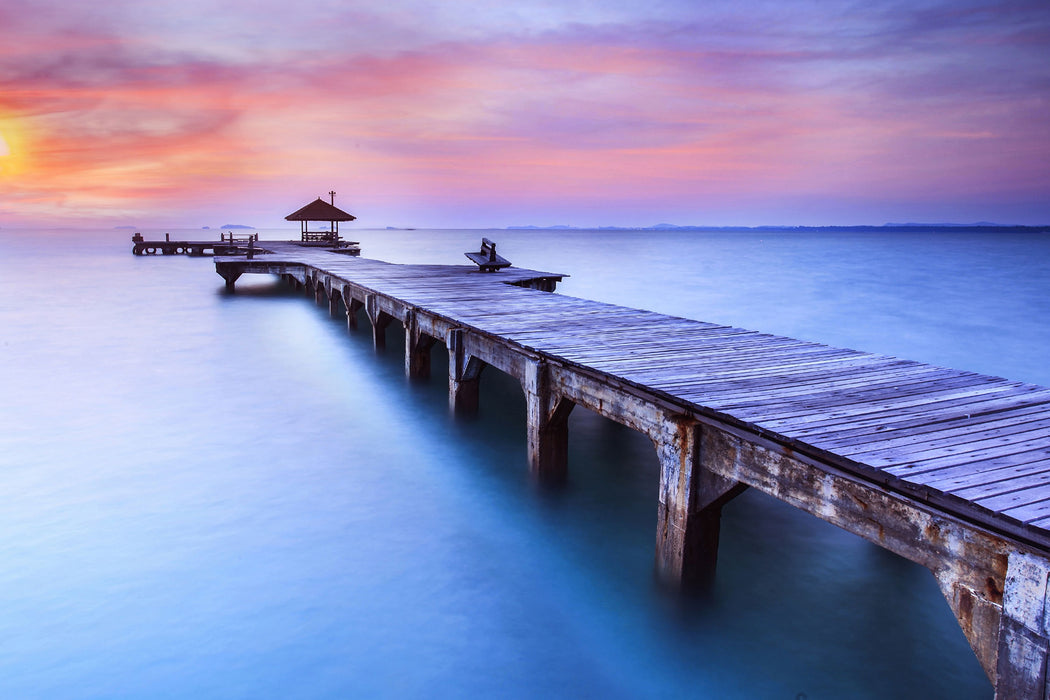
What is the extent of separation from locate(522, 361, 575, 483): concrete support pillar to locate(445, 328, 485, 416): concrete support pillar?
203 centimetres

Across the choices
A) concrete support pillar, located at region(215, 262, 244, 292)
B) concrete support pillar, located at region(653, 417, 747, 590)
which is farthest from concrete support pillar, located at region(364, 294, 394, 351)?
concrete support pillar, located at region(215, 262, 244, 292)

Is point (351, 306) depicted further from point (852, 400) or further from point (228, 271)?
point (852, 400)

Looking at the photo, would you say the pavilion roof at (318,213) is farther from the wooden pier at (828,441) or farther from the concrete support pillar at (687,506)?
the concrete support pillar at (687,506)

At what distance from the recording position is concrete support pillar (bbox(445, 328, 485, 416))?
8828 mm

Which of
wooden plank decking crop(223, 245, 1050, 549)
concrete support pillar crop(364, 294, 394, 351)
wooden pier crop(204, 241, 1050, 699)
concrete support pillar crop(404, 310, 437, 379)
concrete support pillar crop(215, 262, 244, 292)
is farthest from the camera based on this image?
concrete support pillar crop(215, 262, 244, 292)

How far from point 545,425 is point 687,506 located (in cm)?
233

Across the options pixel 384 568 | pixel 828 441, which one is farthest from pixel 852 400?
pixel 384 568

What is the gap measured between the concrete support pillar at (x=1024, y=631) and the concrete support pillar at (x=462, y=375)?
659 centimetres

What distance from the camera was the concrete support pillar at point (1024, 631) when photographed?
2.78 metres

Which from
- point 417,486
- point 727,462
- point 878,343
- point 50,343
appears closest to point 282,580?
point 417,486

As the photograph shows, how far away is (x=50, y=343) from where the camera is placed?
1667cm

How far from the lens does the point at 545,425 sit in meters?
6.88

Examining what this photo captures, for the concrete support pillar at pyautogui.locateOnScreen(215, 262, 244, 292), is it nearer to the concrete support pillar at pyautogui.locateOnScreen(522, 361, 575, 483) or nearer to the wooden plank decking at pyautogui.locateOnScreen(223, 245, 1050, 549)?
the wooden plank decking at pyautogui.locateOnScreen(223, 245, 1050, 549)

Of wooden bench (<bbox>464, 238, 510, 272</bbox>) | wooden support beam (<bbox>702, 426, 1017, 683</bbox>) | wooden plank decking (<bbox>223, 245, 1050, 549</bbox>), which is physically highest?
wooden bench (<bbox>464, 238, 510, 272</bbox>)
